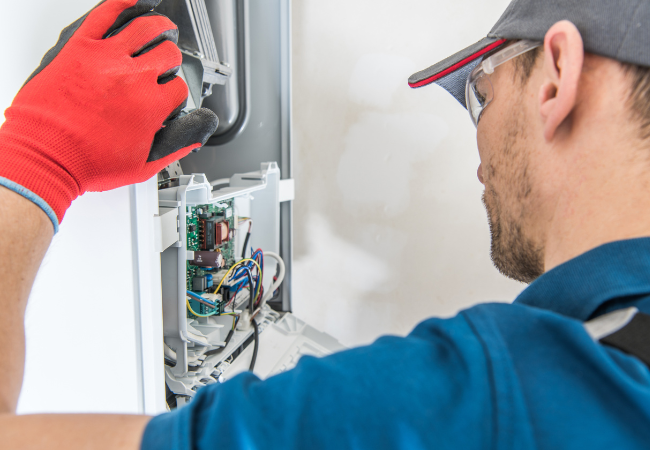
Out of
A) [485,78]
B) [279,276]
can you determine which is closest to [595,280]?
[485,78]

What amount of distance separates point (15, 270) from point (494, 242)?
2.11ft

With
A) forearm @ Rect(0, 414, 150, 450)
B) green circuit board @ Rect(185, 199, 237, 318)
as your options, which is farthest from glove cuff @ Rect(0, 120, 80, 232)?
green circuit board @ Rect(185, 199, 237, 318)

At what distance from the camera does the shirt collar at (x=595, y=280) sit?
332 millimetres

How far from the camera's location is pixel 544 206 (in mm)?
463

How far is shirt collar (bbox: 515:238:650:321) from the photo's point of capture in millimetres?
332

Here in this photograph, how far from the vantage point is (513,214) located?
0.52 meters

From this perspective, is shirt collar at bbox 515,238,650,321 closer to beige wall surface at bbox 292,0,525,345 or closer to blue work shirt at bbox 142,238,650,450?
blue work shirt at bbox 142,238,650,450

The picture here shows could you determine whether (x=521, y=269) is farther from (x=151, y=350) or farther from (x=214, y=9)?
(x=214, y=9)

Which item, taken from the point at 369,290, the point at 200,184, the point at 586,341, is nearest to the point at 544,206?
the point at 586,341

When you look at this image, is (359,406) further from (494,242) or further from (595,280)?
(494,242)

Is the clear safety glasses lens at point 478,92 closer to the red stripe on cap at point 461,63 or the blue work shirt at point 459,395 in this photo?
the red stripe on cap at point 461,63

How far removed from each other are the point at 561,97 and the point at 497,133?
5.1 inches

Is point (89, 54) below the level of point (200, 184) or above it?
above

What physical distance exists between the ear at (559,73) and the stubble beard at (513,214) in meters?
0.06
